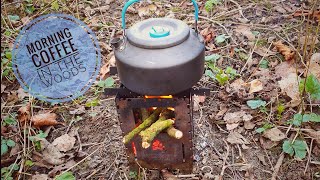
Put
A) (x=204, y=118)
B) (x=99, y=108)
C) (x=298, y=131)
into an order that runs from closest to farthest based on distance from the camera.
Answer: (x=298, y=131) → (x=204, y=118) → (x=99, y=108)

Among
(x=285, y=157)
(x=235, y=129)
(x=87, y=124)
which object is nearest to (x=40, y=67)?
(x=87, y=124)

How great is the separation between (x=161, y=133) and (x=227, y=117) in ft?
3.29

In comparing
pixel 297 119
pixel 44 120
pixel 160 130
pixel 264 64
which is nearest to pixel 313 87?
pixel 297 119

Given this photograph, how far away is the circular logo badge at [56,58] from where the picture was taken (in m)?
3.71

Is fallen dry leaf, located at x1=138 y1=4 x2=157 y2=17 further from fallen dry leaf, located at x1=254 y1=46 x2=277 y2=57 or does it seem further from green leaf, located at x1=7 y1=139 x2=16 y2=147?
green leaf, located at x1=7 y1=139 x2=16 y2=147

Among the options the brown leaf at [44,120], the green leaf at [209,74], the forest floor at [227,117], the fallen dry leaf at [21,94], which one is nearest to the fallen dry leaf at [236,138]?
the forest floor at [227,117]

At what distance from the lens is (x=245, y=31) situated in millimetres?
4293

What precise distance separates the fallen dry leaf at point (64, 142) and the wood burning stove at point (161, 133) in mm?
673

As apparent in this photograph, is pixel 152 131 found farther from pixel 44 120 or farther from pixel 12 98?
pixel 12 98

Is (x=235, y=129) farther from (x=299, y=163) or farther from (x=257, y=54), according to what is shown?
(x=257, y=54)

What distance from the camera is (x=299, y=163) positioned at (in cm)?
270

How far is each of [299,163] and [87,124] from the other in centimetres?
199

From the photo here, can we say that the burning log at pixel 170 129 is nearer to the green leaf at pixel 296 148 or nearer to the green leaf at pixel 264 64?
the green leaf at pixel 296 148

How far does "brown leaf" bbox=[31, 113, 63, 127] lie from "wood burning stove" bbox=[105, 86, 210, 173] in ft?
3.32
